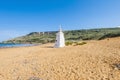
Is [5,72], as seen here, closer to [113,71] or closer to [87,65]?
Answer: [87,65]

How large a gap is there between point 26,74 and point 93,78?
4048 mm

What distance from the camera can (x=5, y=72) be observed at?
12930 millimetres

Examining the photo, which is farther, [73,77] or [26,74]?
[26,74]

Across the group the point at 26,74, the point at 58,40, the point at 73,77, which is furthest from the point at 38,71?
the point at 58,40

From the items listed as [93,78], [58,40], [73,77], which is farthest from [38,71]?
[58,40]

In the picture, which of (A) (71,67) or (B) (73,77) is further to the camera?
(A) (71,67)

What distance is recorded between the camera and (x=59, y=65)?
45.5 feet

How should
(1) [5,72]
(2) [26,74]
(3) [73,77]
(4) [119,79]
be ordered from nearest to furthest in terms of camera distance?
(4) [119,79], (3) [73,77], (2) [26,74], (1) [5,72]

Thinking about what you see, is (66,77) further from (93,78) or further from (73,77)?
(93,78)

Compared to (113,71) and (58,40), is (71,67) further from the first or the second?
(58,40)

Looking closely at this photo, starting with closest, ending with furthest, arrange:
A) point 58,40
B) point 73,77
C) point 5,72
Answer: point 73,77 → point 5,72 → point 58,40

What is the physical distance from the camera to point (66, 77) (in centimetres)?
1109

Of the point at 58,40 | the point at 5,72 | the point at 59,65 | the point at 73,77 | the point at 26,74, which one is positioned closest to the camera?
the point at 73,77

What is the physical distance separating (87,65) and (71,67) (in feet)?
3.48
